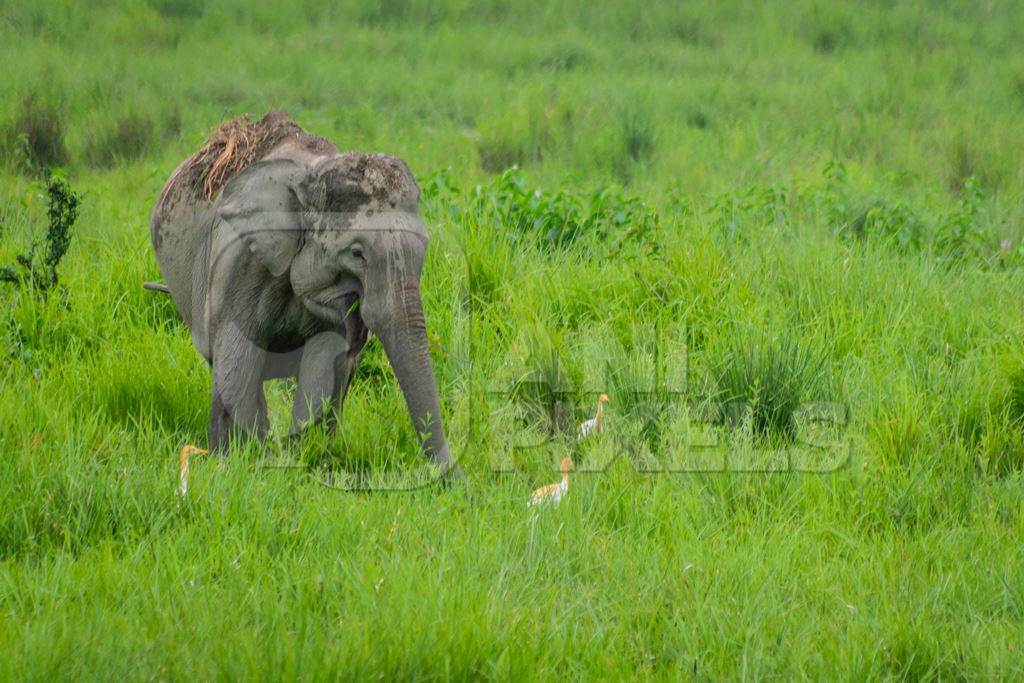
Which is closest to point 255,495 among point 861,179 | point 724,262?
point 724,262

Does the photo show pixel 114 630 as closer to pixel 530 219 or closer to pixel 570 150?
pixel 530 219

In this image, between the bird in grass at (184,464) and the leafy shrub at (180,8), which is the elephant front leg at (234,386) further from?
the leafy shrub at (180,8)

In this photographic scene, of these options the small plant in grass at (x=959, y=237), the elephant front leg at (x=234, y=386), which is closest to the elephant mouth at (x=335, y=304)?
the elephant front leg at (x=234, y=386)

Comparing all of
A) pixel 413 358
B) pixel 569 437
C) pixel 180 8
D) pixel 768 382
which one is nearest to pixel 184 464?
pixel 413 358

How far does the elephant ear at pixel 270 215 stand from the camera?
4289 millimetres

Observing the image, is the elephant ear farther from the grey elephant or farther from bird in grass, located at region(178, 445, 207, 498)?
bird in grass, located at region(178, 445, 207, 498)

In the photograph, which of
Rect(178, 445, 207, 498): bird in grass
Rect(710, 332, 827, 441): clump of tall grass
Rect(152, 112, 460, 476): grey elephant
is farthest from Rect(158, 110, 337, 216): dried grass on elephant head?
Rect(710, 332, 827, 441): clump of tall grass

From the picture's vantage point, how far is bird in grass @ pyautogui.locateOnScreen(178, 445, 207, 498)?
4016 mm

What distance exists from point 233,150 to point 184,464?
121 cm

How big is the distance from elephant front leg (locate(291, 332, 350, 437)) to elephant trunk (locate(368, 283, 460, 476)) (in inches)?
12.2

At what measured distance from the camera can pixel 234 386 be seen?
14.6ft

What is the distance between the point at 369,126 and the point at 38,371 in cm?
562

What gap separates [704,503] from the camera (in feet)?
14.2

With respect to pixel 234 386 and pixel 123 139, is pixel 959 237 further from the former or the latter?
pixel 123 139
